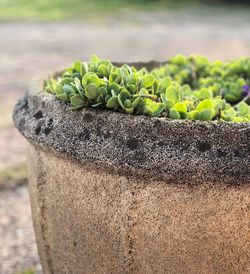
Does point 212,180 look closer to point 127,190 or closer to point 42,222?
point 127,190

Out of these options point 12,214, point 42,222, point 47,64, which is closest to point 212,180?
point 42,222

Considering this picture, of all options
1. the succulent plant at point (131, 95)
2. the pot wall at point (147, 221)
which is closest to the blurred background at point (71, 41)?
the pot wall at point (147, 221)

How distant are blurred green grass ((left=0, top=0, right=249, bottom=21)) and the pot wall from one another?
11.3 metres

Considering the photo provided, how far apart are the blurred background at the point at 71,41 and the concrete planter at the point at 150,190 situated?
1.33m

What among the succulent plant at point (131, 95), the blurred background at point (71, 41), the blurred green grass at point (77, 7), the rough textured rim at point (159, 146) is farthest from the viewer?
the blurred green grass at point (77, 7)

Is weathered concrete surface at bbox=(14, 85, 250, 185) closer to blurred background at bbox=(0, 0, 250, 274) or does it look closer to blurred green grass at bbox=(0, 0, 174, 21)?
blurred background at bbox=(0, 0, 250, 274)

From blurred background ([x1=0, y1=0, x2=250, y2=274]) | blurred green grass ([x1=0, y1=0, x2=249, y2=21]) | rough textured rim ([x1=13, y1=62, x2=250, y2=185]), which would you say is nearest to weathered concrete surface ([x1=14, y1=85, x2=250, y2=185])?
rough textured rim ([x1=13, y1=62, x2=250, y2=185])

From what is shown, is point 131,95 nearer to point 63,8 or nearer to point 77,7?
point 63,8

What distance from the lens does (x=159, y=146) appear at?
2076 millimetres

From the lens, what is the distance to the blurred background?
4324 mm

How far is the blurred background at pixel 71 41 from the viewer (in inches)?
170

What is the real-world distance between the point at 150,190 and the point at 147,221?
0.33 ft

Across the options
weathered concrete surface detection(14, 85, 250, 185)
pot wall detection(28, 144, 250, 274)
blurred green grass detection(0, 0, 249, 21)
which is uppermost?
weathered concrete surface detection(14, 85, 250, 185)

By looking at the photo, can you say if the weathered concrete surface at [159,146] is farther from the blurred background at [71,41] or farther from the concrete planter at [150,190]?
the blurred background at [71,41]
